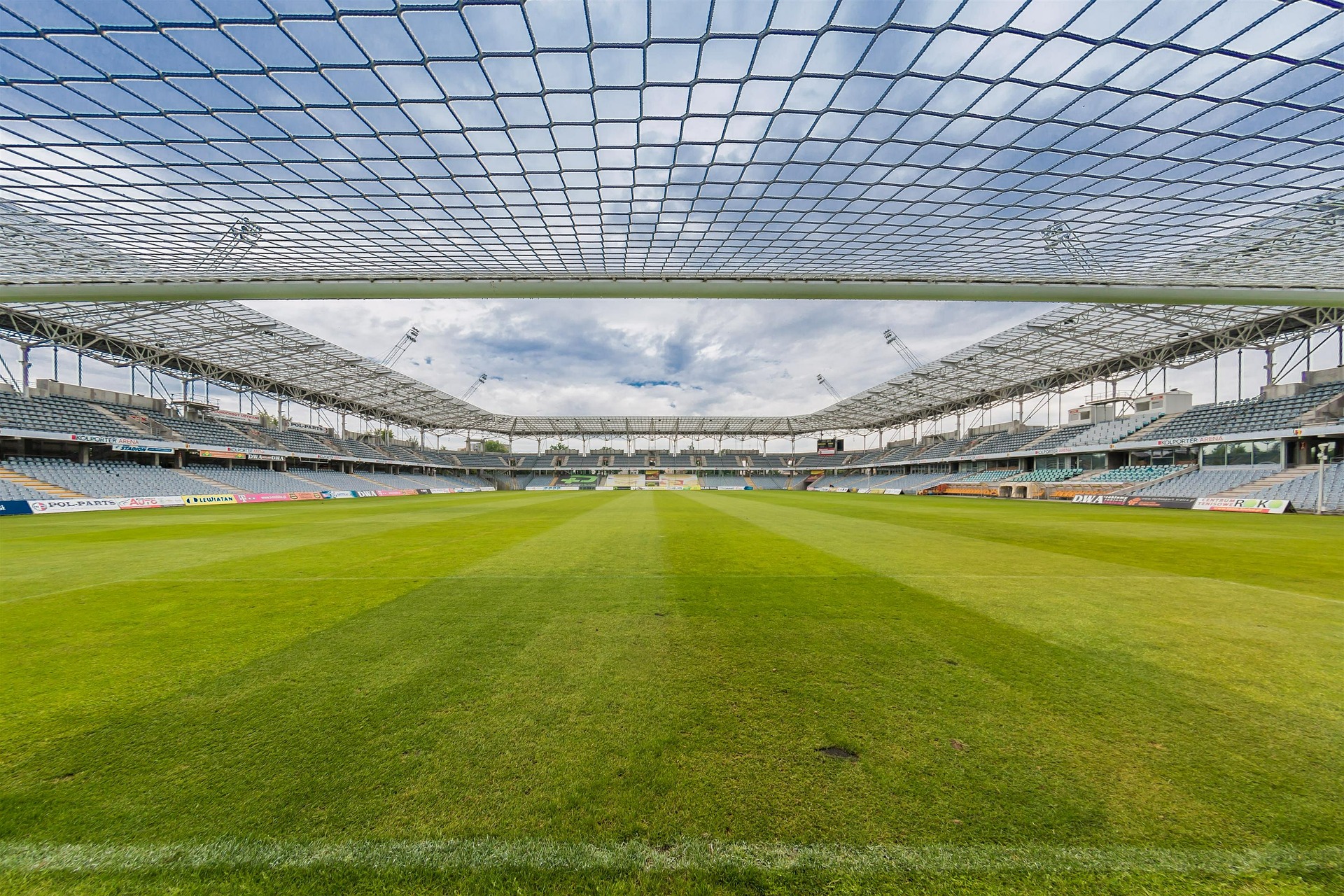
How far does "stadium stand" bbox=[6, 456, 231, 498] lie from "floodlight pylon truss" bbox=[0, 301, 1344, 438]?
6.50 metres

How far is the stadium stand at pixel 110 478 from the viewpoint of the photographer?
23.2m

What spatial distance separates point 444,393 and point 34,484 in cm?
2410

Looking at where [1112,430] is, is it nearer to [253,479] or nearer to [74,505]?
[74,505]

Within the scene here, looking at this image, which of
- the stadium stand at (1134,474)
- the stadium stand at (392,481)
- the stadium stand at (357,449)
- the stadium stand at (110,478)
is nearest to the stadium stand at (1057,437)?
the stadium stand at (1134,474)

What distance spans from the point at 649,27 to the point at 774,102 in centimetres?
192

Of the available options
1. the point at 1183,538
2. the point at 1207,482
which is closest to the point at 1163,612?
the point at 1183,538

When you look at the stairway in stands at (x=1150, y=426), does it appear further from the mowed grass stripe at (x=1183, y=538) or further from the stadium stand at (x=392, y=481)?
the stadium stand at (x=392, y=481)

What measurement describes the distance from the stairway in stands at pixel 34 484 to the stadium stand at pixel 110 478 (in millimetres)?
224

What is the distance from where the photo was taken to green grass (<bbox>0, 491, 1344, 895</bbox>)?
1566 mm

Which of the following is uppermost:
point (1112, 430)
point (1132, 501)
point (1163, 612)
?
point (1112, 430)

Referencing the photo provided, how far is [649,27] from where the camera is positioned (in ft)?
16.5

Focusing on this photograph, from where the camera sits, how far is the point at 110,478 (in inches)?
981

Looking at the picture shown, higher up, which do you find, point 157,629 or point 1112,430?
point 1112,430

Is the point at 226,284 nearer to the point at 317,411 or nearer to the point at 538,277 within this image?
the point at 538,277
